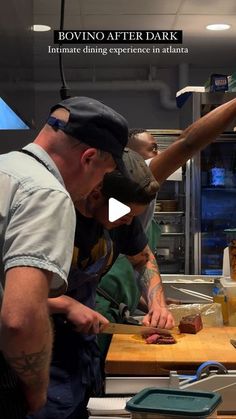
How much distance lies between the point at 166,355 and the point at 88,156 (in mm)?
656

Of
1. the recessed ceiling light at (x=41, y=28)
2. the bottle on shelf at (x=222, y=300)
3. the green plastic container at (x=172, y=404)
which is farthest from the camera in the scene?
the recessed ceiling light at (x=41, y=28)

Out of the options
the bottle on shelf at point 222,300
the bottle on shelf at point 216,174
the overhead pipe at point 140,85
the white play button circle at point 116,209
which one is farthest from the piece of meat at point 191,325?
the overhead pipe at point 140,85

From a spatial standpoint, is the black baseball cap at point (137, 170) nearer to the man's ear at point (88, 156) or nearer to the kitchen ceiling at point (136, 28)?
the man's ear at point (88, 156)

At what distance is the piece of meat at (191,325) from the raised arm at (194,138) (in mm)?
572

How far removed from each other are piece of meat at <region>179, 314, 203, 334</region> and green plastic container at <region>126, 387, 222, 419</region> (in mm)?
917

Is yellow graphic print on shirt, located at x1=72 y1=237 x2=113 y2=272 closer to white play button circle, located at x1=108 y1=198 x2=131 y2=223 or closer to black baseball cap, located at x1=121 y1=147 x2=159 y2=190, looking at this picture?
white play button circle, located at x1=108 y1=198 x2=131 y2=223

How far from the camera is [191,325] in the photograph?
1953 mm

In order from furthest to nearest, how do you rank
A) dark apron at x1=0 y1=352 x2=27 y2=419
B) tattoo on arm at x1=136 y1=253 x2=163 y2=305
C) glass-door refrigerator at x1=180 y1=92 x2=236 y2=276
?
glass-door refrigerator at x1=180 y1=92 x2=236 y2=276, tattoo on arm at x1=136 y1=253 x2=163 y2=305, dark apron at x1=0 y1=352 x2=27 y2=419

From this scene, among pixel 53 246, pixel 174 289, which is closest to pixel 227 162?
pixel 174 289

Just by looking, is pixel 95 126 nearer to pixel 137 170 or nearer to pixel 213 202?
pixel 137 170

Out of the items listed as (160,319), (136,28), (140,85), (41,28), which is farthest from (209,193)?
(160,319)

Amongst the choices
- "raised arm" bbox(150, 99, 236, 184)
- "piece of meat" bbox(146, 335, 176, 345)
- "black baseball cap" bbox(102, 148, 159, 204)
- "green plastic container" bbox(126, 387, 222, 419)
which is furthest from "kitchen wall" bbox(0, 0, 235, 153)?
"green plastic container" bbox(126, 387, 222, 419)

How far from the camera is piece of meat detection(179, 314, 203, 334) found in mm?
1951

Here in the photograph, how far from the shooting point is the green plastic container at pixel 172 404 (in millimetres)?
938
